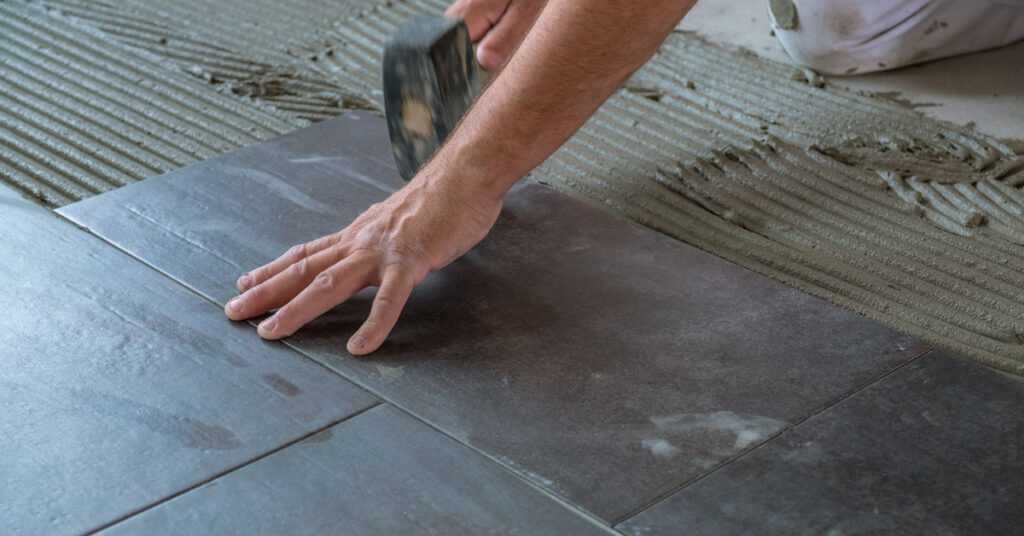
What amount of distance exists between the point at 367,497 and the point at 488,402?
26 cm

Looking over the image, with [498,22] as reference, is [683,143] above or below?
below

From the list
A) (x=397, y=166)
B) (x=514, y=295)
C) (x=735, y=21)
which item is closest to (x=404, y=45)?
(x=397, y=166)

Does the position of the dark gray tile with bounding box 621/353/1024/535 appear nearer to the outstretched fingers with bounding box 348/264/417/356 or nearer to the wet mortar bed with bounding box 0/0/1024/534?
the wet mortar bed with bounding box 0/0/1024/534

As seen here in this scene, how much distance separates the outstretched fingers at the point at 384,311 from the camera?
5.35 ft

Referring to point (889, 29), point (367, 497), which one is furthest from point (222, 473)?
point (889, 29)

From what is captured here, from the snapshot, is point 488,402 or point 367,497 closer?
point 367,497

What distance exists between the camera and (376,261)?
1694mm

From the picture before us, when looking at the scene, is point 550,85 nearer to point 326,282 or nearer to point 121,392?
point 326,282

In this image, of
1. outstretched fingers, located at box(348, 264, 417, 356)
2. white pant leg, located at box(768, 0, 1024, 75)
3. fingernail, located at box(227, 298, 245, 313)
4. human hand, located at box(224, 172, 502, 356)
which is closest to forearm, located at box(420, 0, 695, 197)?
human hand, located at box(224, 172, 502, 356)

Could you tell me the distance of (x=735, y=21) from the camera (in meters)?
3.25

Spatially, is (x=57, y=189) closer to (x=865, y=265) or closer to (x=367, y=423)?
(x=367, y=423)

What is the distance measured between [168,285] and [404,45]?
1.96ft

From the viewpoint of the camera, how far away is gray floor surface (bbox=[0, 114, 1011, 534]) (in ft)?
4.35

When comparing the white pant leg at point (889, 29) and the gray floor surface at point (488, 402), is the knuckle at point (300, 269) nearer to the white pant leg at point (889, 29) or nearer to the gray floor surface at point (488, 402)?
the gray floor surface at point (488, 402)
